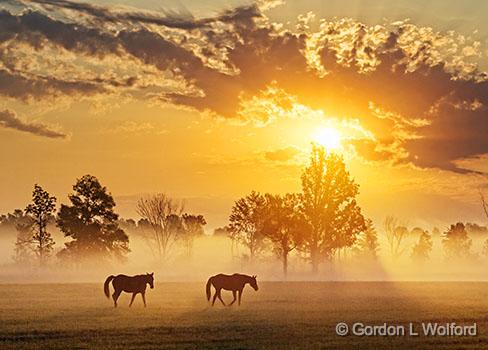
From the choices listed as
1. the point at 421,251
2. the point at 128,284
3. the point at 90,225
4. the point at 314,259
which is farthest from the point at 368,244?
the point at 128,284

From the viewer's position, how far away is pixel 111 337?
93.6 feet

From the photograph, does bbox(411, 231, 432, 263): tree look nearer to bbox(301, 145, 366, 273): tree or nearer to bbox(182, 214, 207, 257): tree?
bbox(182, 214, 207, 257): tree

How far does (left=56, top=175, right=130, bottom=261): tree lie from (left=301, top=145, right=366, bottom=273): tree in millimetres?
27478

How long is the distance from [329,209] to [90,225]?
3459cm

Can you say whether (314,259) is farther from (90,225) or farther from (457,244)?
(457,244)

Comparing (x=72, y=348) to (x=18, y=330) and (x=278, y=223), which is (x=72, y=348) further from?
(x=278, y=223)

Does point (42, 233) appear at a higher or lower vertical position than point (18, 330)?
higher

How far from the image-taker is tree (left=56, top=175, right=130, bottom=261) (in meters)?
98.6

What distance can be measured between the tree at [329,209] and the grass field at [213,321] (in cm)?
4776

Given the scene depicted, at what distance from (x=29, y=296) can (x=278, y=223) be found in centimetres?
5294

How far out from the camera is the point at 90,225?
99.2 meters

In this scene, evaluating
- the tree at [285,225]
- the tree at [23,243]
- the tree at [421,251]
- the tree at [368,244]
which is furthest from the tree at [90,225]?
the tree at [421,251]

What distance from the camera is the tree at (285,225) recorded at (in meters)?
102

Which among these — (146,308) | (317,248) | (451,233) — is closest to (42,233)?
(317,248)
